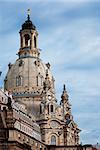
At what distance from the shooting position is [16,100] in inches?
5999

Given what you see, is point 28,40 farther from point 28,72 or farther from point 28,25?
point 28,72

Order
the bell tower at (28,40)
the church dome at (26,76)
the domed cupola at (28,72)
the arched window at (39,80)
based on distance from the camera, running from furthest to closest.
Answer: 1. the bell tower at (28,40)
2. the arched window at (39,80)
3. the church dome at (26,76)
4. the domed cupola at (28,72)

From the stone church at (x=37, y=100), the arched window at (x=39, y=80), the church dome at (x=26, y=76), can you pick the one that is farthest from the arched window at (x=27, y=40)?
the arched window at (x=39, y=80)

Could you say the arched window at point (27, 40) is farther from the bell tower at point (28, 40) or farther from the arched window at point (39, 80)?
the arched window at point (39, 80)

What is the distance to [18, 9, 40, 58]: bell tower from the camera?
538ft

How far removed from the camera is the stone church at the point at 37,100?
13962 centimetres

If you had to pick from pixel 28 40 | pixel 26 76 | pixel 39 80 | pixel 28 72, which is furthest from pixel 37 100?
pixel 28 40

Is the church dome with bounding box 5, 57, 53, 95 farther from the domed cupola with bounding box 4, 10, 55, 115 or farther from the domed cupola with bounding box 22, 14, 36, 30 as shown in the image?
the domed cupola with bounding box 22, 14, 36, 30

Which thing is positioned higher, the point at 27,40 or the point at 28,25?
the point at 28,25

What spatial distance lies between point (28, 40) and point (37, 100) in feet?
73.7

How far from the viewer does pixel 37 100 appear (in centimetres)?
15275

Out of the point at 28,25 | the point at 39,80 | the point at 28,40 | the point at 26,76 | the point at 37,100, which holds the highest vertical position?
the point at 28,25

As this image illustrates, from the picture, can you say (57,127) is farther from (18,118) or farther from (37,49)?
(37,49)

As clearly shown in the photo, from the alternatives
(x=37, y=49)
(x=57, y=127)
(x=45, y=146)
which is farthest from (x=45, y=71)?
(x=45, y=146)
